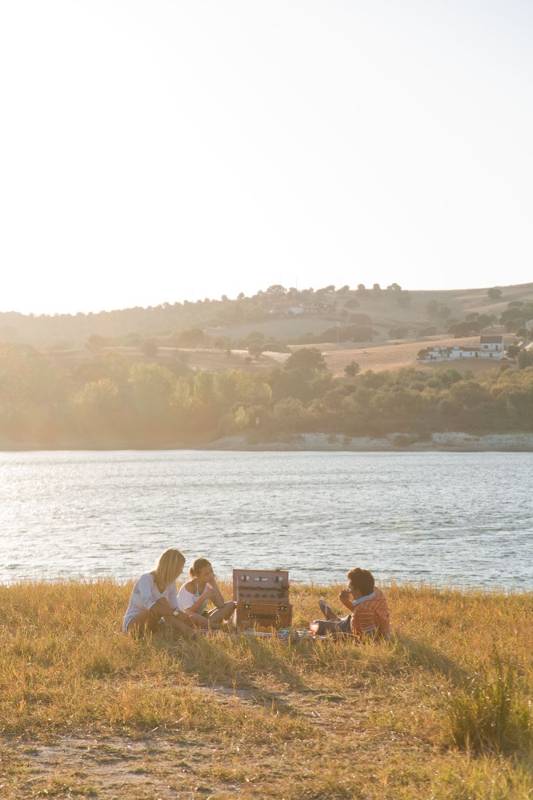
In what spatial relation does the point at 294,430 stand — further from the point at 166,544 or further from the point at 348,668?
the point at 348,668

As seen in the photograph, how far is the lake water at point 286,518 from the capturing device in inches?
1366

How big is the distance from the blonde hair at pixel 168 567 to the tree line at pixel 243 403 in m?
114

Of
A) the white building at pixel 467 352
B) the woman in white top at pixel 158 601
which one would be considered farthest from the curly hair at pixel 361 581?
the white building at pixel 467 352

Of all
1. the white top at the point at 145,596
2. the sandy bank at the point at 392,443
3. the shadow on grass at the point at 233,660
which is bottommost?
the sandy bank at the point at 392,443

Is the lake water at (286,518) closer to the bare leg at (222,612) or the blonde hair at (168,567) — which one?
the bare leg at (222,612)

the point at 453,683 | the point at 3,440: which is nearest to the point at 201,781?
the point at 453,683

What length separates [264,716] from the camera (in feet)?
Result: 33.7

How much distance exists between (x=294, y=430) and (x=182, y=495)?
62.5 m

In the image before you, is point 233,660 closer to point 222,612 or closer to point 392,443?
point 222,612

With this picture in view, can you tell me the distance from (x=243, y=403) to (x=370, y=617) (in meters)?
126

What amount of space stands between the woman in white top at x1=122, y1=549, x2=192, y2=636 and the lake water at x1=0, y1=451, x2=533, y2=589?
1499 centimetres

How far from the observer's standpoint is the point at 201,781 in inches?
332

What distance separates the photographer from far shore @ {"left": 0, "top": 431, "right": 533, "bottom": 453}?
124 meters

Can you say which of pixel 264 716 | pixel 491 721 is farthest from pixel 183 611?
pixel 491 721
